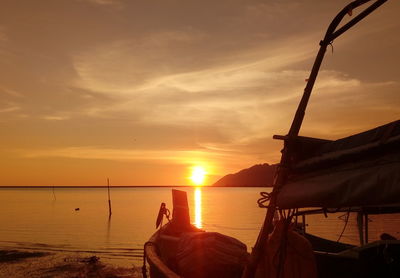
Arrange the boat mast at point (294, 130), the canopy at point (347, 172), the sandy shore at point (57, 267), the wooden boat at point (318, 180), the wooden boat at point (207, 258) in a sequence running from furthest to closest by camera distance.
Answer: the sandy shore at point (57, 267) < the wooden boat at point (207, 258) < the boat mast at point (294, 130) < the wooden boat at point (318, 180) < the canopy at point (347, 172)

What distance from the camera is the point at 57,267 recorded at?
87.7ft

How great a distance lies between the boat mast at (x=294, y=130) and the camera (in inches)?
193

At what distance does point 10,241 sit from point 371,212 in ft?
134

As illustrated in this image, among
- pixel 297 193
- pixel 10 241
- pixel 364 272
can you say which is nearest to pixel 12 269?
pixel 10 241

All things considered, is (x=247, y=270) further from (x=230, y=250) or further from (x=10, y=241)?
(x=10, y=241)

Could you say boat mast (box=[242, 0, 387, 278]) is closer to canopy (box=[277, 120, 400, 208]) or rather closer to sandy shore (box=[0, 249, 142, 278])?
canopy (box=[277, 120, 400, 208])

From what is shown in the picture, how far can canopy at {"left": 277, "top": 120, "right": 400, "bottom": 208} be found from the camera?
11.5ft

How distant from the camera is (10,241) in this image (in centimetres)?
4275

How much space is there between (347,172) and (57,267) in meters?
26.9

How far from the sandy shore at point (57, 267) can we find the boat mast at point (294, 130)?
20635mm

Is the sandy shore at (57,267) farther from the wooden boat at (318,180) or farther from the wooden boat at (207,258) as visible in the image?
the wooden boat at (318,180)

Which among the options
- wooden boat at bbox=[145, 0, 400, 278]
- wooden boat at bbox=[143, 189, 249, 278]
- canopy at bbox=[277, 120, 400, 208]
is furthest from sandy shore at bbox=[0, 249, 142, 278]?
canopy at bbox=[277, 120, 400, 208]

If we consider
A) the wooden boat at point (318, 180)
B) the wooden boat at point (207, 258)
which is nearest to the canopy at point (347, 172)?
the wooden boat at point (318, 180)

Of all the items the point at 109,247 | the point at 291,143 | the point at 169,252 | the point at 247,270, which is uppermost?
the point at 291,143
